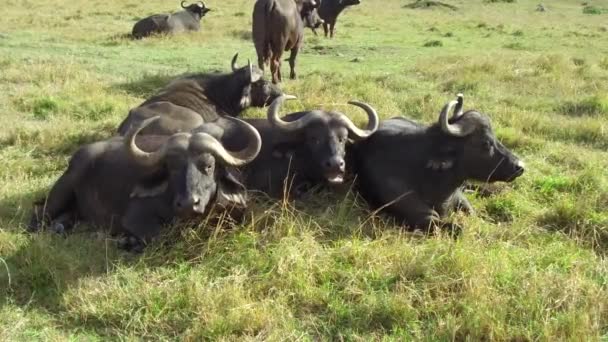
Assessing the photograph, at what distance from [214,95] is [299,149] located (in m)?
2.52

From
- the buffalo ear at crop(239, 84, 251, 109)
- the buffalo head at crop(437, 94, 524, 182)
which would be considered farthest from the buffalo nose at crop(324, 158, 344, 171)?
the buffalo ear at crop(239, 84, 251, 109)

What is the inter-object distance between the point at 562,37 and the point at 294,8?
11221 millimetres

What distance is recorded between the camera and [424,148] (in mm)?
5652

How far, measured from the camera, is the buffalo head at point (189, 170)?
473cm

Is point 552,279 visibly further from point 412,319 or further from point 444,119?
point 444,119

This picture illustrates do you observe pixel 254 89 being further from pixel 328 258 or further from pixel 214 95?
pixel 328 258

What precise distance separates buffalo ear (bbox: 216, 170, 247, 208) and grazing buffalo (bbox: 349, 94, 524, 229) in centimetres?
113

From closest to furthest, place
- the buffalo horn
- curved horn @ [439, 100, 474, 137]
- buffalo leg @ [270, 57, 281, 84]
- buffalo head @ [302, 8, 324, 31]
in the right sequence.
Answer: the buffalo horn < curved horn @ [439, 100, 474, 137] < buffalo leg @ [270, 57, 281, 84] < buffalo head @ [302, 8, 324, 31]

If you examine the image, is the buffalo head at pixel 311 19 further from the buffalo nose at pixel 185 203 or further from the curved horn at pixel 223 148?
the buffalo nose at pixel 185 203

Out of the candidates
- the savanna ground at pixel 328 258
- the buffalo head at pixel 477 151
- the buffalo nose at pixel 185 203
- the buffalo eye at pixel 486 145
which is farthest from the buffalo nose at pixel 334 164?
the buffalo nose at pixel 185 203

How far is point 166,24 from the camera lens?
17.8 metres

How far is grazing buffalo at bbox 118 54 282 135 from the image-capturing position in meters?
7.35

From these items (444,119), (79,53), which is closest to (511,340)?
(444,119)

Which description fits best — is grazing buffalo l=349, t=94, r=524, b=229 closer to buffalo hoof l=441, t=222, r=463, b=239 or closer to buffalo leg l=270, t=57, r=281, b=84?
buffalo hoof l=441, t=222, r=463, b=239
